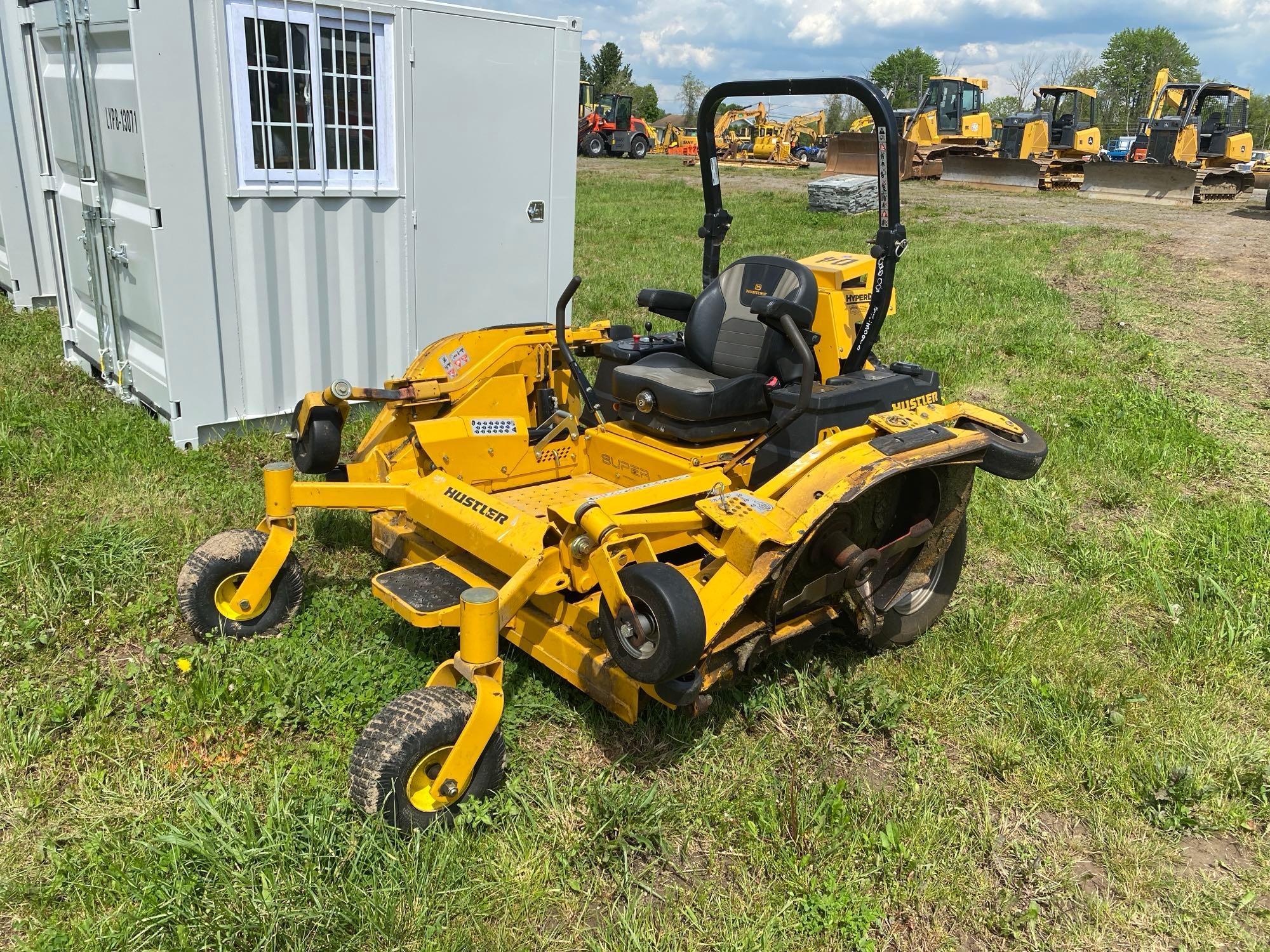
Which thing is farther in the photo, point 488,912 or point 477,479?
point 477,479

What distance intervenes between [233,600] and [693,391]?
6.67 feet

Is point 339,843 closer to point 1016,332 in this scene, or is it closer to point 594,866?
point 594,866

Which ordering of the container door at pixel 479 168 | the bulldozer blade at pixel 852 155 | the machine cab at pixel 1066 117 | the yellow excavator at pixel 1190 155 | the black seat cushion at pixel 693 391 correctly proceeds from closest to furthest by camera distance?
the black seat cushion at pixel 693 391
the container door at pixel 479 168
the yellow excavator at pixel 1190 155
the bulldozer blade at pixel 852 155
the machine cab at pixel 1066 117

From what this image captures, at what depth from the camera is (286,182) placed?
19.2 feet

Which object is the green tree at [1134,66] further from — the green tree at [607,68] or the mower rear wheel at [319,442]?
the mower rear wheel at [319,442]

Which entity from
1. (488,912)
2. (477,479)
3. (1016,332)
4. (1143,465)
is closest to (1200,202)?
(1016,332)

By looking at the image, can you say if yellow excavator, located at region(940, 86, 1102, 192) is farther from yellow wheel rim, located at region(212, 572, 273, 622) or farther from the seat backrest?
yellow wheel rim, located at region(212, 572, 273, 622)

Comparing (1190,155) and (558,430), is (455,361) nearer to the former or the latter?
(558,430)

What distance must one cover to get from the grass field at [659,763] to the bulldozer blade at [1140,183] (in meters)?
19.3

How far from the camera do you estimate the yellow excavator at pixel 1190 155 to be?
22.3 metres

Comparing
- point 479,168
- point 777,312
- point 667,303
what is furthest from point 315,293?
point 777,312

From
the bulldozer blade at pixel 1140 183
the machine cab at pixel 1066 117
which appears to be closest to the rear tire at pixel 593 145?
the machine cab at pixel 1066 117

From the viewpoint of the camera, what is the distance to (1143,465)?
614cm

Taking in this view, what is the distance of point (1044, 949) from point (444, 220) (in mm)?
5487
